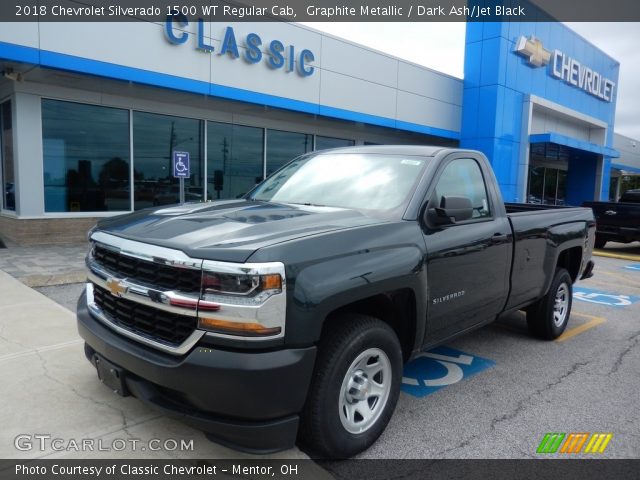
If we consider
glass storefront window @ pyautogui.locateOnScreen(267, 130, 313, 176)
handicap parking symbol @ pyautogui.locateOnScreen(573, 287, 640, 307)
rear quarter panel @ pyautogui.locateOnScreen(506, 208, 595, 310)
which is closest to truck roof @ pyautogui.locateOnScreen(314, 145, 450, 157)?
rear quarter panel @ pyautogui.locateOnScreen(506, 208, 595, 310)

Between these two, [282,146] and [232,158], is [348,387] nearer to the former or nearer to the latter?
[232,158]

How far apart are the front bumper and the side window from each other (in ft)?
6.40

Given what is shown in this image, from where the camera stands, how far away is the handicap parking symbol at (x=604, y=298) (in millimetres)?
7342

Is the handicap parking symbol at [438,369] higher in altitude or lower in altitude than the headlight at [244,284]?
lower

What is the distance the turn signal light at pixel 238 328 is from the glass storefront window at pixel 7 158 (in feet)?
34.3

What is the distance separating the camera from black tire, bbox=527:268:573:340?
5.11m

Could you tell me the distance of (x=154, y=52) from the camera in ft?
35.1

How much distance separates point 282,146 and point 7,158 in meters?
7.34

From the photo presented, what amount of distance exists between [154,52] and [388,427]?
33.0 feet

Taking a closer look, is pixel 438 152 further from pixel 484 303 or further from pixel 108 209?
pixel 108 209

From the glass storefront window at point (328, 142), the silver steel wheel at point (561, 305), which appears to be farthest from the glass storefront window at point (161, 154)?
the silver steel wheel at point (561, 305)

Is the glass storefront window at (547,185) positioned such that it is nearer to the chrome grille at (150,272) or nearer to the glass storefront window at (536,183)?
the glass storefront window at (536,183)

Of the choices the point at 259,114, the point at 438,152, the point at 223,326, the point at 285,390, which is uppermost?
the point at 259,114

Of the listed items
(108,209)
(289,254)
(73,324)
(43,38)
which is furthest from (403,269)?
(108,209)
